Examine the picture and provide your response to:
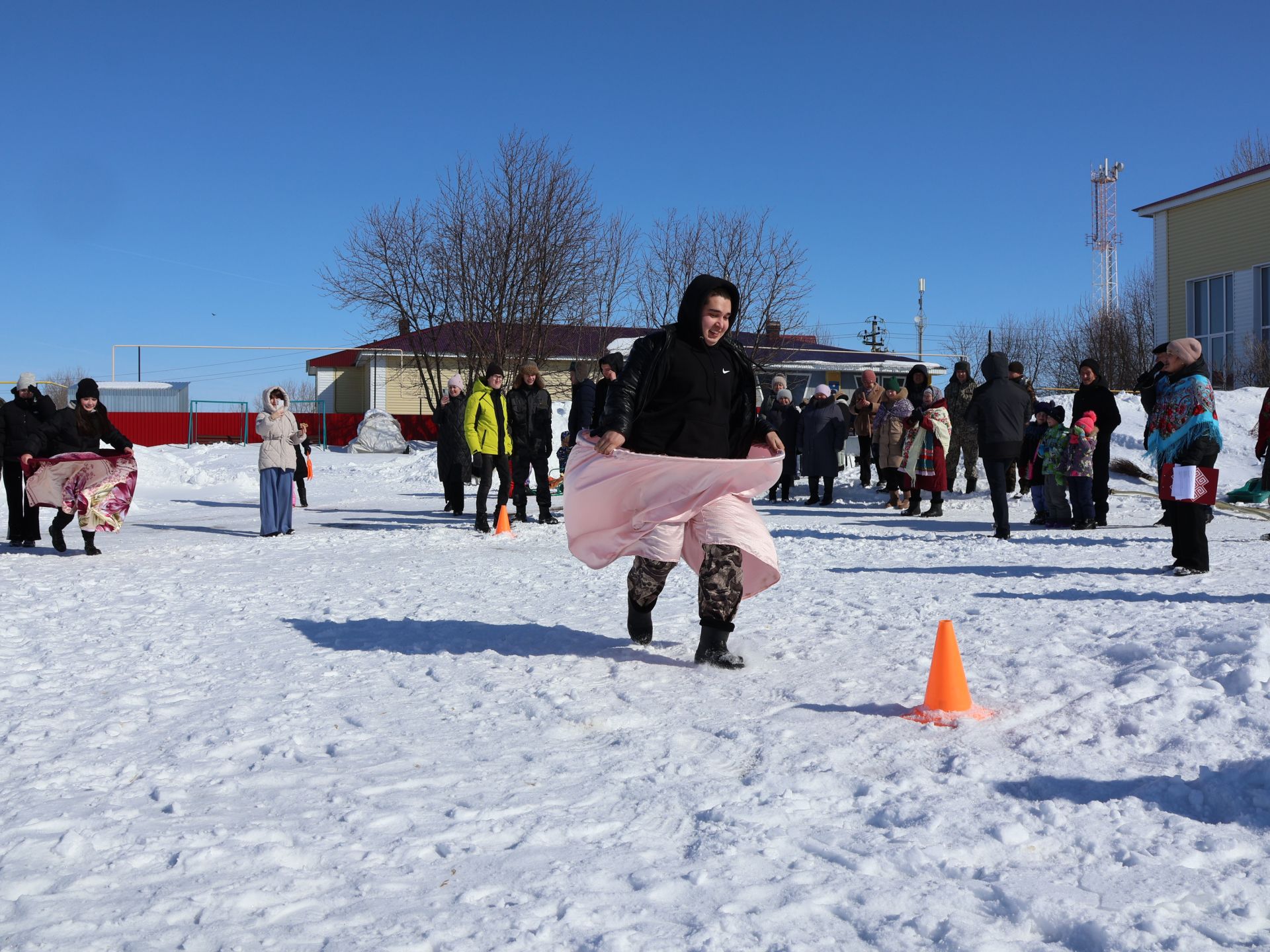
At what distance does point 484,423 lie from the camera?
40.8 ft

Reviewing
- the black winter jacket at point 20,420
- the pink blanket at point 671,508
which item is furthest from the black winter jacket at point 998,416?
the black winter jacket at point 20,420

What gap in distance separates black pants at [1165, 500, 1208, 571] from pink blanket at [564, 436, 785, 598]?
4.18m

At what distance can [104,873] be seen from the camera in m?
2.99

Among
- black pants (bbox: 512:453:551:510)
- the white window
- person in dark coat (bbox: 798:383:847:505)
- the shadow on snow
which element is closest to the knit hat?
the shadow on snow

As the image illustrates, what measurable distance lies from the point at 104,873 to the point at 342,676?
2.35 meters

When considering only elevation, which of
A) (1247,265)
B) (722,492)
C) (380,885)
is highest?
(1247,265)

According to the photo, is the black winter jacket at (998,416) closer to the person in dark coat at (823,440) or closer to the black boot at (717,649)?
the person in dark coat at (823,440)

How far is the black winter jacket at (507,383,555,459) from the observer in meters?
13.0

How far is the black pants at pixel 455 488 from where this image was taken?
605 inches

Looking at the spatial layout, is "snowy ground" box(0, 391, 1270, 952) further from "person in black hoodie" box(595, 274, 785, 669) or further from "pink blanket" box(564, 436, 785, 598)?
"pink blanket" box(564, 436, 785, 598)

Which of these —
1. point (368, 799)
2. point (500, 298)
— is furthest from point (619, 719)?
point (500, 298)

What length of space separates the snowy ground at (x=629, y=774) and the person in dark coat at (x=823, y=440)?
8975mm

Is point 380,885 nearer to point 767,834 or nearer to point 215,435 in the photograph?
point 767,834

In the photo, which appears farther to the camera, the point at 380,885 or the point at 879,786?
the point at 879,786
